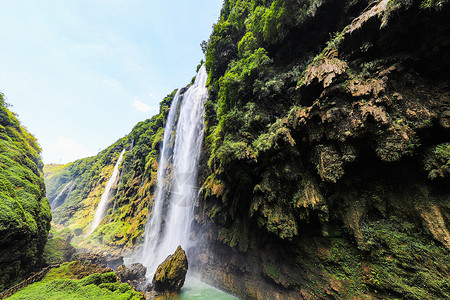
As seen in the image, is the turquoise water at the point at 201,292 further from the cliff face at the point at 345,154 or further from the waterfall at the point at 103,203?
the waterfall at the point at 103,203

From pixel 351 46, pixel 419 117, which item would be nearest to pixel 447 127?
pixel 419 117

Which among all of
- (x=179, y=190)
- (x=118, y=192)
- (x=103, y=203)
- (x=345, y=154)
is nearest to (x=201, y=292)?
(x=179, y=190)

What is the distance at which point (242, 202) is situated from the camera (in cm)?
1065

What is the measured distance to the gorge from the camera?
489cm

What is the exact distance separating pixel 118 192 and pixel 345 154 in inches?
1526

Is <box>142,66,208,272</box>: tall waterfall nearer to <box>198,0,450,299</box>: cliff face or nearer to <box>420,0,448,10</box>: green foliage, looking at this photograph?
<box>198,0,450,299</box>: cliff face

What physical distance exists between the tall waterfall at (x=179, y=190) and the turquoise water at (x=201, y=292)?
427cm

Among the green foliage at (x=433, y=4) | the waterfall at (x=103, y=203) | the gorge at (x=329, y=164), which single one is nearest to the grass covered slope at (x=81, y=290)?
the gorge at (x=329, y=164)

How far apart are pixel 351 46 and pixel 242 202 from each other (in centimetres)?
960

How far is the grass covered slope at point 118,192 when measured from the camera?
81.3 feet

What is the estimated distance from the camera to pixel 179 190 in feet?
65.0

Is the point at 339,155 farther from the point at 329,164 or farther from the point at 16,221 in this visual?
the point at 16,221

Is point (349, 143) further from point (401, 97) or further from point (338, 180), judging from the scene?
point (401, 97)

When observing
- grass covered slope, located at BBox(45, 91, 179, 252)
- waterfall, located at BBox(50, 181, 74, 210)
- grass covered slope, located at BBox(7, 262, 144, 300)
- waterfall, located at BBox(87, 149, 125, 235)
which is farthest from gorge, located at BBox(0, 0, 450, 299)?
waterfall, located at BBox(50, 181, 74, 210)
